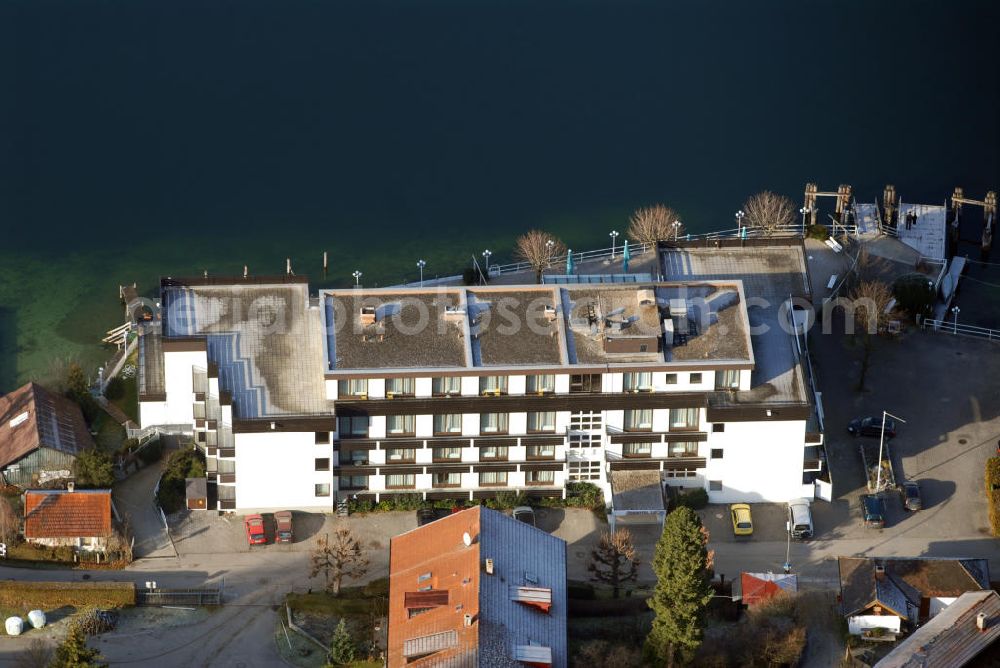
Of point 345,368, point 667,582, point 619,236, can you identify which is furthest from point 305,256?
point 667,582

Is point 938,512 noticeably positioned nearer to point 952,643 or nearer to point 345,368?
point 952,643

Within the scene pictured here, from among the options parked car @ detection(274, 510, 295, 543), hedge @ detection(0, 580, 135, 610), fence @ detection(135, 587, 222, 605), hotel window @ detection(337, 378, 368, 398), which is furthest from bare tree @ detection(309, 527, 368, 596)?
hedge @ detection(0, 580, 135, 610)

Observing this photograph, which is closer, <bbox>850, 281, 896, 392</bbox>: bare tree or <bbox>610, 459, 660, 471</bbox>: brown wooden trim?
<bbox>610, 459, 660, 471</bbox>: brown wooden trim

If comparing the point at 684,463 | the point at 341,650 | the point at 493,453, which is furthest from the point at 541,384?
the point at 341,650

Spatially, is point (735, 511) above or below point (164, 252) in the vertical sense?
below

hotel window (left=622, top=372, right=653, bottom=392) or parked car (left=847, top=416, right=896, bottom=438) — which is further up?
hotel window (left=622, top=372, right=653, bottom=392)

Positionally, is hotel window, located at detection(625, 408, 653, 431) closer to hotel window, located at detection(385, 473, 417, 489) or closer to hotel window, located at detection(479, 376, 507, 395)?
hotel window, located at detection(479, 376, 507, 395)

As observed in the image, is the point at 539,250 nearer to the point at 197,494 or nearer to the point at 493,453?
the point at 493,453
